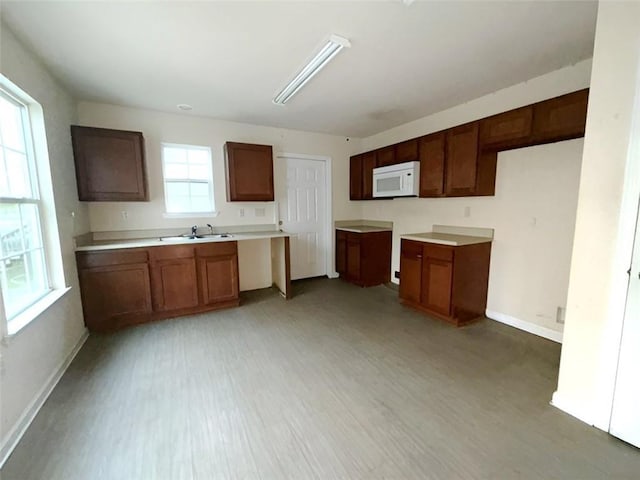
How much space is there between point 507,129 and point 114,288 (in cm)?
438

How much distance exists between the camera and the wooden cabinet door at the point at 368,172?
14.1 ft

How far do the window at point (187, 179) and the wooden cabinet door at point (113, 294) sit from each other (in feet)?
3.40

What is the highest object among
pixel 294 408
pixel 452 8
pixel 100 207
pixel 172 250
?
pixel 452 8

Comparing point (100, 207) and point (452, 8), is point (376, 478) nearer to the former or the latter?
point (452, 8)

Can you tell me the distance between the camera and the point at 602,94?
1.51 m

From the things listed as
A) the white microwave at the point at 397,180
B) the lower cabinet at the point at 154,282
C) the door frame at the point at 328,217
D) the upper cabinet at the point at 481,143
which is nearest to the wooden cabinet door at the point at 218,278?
the lower cabinet at the point at 154,282

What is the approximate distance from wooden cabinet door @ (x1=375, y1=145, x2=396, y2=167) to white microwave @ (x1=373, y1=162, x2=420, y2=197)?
10cm

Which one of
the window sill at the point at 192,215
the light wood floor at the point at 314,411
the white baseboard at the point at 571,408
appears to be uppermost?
the window sill at the point at 192,215

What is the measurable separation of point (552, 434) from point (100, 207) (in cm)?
465

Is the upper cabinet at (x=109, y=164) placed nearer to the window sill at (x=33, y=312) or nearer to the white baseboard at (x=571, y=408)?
the window sill at (x=33, y=312)

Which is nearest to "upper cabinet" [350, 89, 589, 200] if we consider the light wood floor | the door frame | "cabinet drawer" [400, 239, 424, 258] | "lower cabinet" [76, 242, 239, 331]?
"cabinet drawer" [400, 239, 424, 258]

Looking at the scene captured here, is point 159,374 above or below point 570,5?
below

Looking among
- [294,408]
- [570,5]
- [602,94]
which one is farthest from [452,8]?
[294,408]

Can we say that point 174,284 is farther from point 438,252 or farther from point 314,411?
point 438,252
